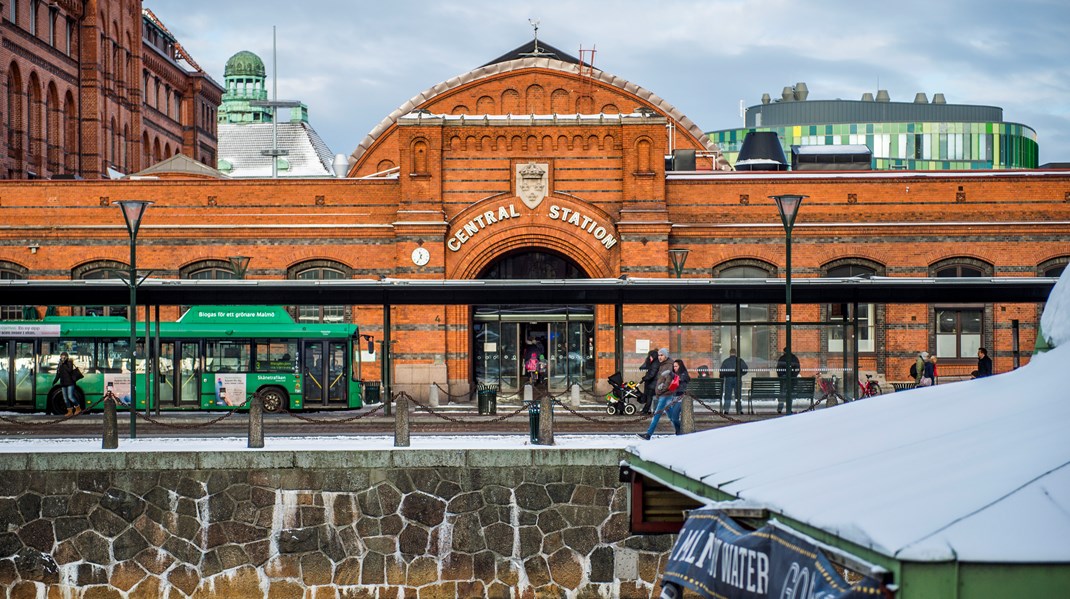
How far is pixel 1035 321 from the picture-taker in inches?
1491

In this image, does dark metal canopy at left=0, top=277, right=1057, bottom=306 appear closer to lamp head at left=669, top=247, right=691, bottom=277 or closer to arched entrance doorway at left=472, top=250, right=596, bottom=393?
lamp head at left=669, top=247, right=691, bottom=277

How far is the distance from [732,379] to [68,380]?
555 inches

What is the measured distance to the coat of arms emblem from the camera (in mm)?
38750

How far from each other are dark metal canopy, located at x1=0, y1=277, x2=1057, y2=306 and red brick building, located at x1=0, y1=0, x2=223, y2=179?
21.1 metres

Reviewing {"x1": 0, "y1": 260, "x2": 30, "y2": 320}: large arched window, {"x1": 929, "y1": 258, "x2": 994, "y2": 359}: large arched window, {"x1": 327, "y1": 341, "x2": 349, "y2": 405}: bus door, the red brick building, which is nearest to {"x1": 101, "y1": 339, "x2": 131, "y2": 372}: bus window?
{"x1": 327, "y1": 341, "x2": 349, "y2": 405}: bus door

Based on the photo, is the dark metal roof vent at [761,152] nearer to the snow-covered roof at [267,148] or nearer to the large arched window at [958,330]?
the large arched window at [958,330]

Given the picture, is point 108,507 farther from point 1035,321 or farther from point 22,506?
point 1035,321

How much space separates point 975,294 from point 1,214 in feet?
89.4

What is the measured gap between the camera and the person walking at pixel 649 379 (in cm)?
2775

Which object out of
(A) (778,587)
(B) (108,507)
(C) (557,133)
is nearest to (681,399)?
(B) (108,507)

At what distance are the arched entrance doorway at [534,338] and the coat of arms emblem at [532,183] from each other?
1943mm

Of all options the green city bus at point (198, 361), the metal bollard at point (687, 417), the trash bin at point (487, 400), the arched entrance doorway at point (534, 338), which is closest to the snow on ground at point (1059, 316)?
the metal bollard at point (687, 417)

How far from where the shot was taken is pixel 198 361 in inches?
1213

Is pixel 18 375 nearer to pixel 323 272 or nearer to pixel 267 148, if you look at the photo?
pixel 323 272
